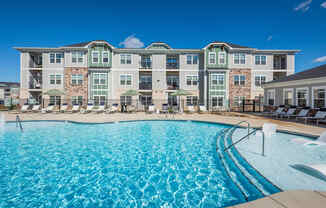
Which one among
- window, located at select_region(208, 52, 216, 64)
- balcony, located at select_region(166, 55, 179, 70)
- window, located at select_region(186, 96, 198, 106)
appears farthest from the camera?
balcony, located at select_region(166, 55, 179, 70)

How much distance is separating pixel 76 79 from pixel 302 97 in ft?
87.0

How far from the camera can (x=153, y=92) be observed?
22125 millimetres

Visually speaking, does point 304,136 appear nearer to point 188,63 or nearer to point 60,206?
point 60,206

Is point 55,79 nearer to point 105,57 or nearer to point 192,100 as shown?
point 105,57

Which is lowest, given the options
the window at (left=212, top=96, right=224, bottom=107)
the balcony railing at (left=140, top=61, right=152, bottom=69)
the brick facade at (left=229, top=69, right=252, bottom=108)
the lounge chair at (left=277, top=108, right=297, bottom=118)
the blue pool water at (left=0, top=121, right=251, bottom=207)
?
the blue pool water at (left=0, top=121, right=251, bottom=207)

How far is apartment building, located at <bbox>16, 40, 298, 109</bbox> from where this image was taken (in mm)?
21750

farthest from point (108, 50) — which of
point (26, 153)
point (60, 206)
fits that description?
point (60, 206)

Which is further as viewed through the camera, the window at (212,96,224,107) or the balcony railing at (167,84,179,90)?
the balcony railing at (167,84,179,90)

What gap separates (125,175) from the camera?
4.30m

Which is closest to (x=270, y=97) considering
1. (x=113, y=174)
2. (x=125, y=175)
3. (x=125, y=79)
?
(x=125, y=175)

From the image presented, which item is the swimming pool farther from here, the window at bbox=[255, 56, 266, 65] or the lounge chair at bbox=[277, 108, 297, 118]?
the window at bbox=[255, 56, 266, 65]

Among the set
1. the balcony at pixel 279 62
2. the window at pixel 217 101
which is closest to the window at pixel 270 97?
the window at pixel 217 101

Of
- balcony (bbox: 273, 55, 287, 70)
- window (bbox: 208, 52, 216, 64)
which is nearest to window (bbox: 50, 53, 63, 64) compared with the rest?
window (bbox: 208, 52, 216, 64)

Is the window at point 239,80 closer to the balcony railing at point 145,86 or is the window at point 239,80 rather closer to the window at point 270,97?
the window at point 270,97
